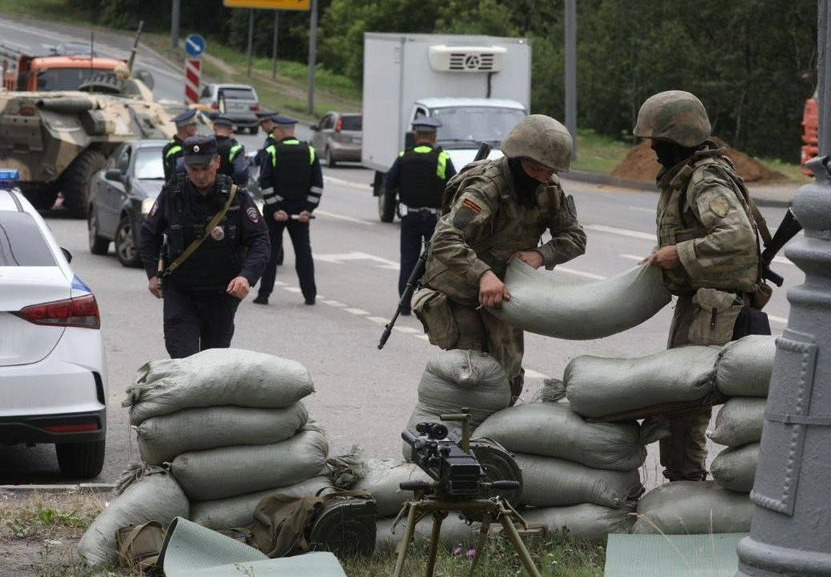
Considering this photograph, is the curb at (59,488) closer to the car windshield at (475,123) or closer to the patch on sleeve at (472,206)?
the patch on sleeve at (472,206)

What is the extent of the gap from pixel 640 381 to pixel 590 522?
0.61 m

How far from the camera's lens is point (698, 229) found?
6121 millimetres

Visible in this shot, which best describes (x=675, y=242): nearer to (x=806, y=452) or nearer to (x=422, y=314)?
(x=422, y=314)

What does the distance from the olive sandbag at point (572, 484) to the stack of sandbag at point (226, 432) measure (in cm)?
81

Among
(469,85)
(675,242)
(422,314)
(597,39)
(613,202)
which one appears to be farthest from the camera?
(597,39)

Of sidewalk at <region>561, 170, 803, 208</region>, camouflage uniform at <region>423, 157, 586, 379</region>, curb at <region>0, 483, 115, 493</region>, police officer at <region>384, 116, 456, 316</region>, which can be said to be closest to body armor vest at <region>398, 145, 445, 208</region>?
police officer at <region>384, 116, 456, 316</region>

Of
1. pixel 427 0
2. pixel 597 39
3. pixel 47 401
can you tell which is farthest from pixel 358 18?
pixel 47 401

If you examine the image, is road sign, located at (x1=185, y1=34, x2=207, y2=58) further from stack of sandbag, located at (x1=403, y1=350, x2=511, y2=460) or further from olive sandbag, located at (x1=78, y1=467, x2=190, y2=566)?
olive sandbag, located at (x1=78, y1=467, x2=190, y2=566)

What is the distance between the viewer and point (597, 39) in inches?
2060

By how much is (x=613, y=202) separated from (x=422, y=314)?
2403 cm

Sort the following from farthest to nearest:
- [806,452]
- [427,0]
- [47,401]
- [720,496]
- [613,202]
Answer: [427,0] → [613,202] → [47,401] → [720,496] → [806,452]

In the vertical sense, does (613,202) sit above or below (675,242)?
below

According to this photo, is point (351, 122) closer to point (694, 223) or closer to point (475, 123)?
point (475, 123)

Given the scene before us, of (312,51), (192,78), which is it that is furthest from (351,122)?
(312,51)
